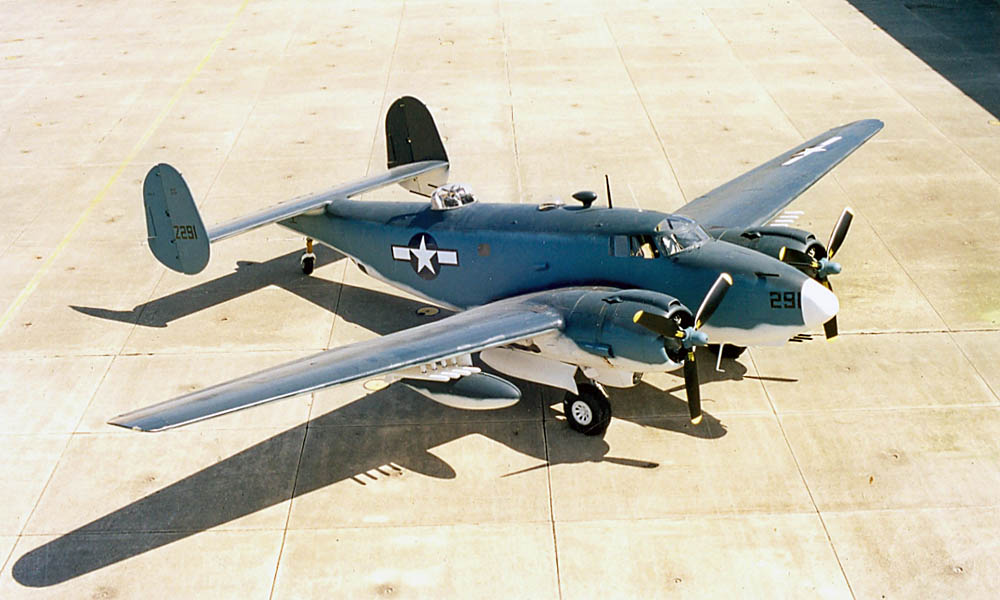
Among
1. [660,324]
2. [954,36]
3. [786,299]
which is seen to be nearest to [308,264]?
[660,324]

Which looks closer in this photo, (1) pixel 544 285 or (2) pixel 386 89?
(1) pixel 544 285

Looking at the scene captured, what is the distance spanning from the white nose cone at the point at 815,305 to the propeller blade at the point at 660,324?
2353 mm

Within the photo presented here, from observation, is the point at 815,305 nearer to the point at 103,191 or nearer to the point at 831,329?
the point at 831,329

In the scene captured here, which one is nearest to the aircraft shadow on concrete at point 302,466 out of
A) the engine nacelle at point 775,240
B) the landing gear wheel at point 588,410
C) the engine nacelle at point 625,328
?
the landing gear wheel at point 588,410

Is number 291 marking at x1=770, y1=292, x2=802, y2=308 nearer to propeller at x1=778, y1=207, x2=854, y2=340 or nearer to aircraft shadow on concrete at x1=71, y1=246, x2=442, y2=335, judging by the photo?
propeller at x1=778, y1=207, x2=854, y2=340

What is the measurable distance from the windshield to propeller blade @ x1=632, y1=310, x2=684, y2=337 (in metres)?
2.22

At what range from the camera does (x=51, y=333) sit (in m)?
19.3

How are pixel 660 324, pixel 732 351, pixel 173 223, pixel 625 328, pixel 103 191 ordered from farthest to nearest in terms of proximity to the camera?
pixel 103 191, pixel 173 223, pixel 732 351, pixel 625 328, pixel 660 324

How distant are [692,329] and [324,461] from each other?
19.6 ft

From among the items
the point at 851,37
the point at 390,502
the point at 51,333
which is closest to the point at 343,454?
the point at 390,502

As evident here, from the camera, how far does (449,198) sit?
18406mm

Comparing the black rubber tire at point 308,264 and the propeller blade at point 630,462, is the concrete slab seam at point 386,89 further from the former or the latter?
the propeller blade at point 630,462

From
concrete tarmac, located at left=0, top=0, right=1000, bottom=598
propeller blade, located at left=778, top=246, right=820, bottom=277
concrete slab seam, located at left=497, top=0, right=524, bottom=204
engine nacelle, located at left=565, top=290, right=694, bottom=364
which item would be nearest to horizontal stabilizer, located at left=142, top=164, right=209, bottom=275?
concrete tarmac, located at left=0, top=0, right=1000, bottom=598

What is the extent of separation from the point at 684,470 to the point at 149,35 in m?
30.0
